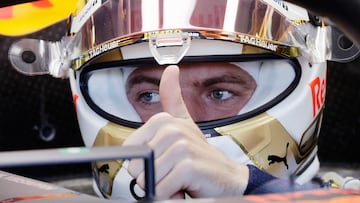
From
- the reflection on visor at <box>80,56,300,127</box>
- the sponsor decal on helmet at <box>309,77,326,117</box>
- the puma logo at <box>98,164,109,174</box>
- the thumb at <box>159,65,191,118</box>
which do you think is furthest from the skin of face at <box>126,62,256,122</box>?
the thumb at <box>159,65,191,118</box>

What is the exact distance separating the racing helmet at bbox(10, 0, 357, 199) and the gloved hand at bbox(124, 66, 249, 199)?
33cm

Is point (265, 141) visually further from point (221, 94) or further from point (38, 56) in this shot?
point (38, 56)

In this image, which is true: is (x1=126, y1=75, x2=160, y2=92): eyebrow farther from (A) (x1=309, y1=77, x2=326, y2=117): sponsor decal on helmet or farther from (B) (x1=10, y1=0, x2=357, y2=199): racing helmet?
(A) (x1=309, y1=77, x2=326, y2=117): sponsor decal on helmet

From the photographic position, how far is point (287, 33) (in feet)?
4.06

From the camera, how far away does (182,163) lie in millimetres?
765

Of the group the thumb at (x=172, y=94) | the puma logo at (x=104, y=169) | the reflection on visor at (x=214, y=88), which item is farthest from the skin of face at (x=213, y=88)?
the thumb at (x=172, y=94)

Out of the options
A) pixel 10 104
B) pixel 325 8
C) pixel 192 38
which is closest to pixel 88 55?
pixel 192 38

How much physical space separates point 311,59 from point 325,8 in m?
0.79

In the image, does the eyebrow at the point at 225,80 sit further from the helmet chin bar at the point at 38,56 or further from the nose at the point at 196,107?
the helmet chin bar at the point at 38,56

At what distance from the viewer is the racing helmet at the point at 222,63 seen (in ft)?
3.91

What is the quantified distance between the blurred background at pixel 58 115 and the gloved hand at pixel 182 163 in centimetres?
103

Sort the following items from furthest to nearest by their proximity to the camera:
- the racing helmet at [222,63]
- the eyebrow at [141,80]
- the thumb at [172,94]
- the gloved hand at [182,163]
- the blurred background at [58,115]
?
1. the blurred background at [58,115]
2. the eyebrow at [141,80]
3. the racing helmet at [222,63]
4. the thumb at [172,94]
5. the gloved hand at [182,163]

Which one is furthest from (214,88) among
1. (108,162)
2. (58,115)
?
(58,115)

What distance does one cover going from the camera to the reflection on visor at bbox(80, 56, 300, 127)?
125 cm
